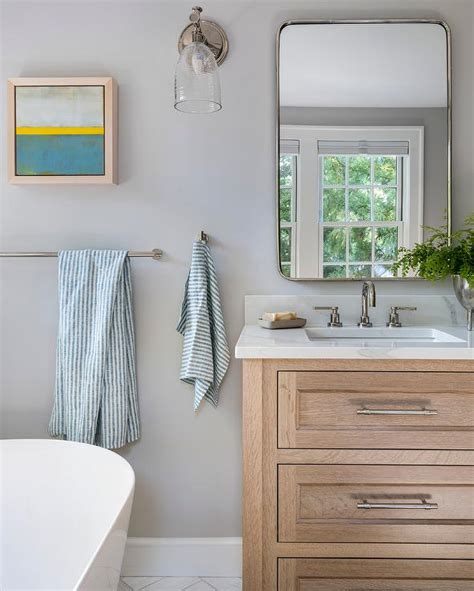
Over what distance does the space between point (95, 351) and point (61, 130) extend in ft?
2.75

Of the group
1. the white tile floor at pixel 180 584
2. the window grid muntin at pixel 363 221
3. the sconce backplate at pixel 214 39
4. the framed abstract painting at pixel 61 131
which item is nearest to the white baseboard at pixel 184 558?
the white tile floor at pixel 180 584

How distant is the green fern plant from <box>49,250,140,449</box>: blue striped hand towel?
1049 millimetres

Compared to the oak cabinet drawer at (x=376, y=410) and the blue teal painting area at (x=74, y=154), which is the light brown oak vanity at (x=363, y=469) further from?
the blue teal painting area at (x=74, y=154)

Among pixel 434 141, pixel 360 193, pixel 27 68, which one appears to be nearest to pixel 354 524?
pixel 360 193

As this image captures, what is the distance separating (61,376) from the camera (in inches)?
83.5

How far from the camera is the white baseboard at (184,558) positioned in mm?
2174

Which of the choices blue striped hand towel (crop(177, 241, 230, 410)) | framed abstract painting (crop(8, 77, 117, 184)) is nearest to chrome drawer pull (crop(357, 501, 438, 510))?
blue striped hand towel (crop(177, 241, 230, 410))

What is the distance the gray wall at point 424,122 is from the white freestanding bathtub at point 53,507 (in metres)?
1.40

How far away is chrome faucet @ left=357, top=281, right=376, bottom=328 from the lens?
2.02 meters

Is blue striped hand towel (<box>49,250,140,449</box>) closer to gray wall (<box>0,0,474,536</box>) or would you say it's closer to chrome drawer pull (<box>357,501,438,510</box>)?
gray wall (<box>0,0,474,536</box>)

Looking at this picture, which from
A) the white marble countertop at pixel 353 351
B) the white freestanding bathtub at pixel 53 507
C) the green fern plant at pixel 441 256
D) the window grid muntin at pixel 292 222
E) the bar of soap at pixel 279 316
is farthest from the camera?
the window grid muntin at pixel 292 222

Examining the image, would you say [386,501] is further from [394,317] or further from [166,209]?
[166,209]

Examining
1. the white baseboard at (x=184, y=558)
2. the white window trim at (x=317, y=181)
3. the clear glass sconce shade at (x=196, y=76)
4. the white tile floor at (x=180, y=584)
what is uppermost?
the clear glass sconce shade at (x=196, y=76)

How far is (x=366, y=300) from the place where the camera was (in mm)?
2061
